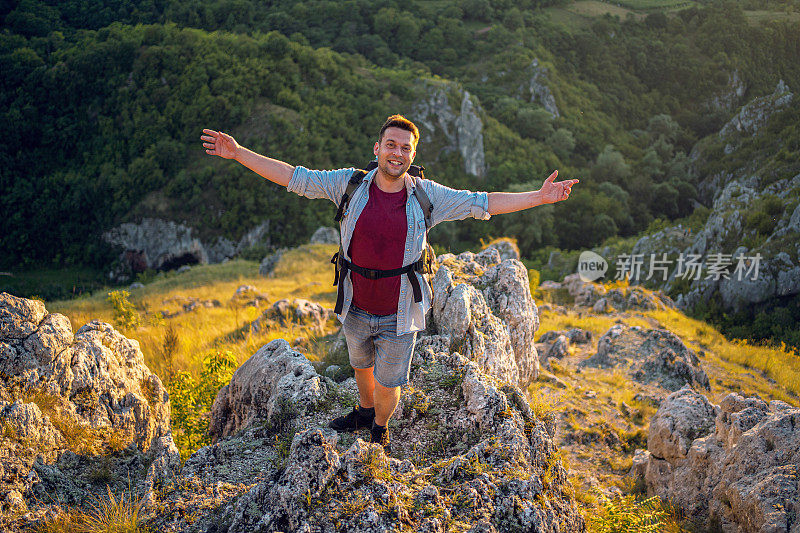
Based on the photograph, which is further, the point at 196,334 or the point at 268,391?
the point at 196,334

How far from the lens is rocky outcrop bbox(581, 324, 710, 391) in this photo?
34.6 feet

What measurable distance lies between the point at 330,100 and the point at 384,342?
58.9m

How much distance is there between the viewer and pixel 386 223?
346 centimetres

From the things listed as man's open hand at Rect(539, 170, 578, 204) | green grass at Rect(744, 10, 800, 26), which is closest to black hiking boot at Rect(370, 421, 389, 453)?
man's open hand at Rect(539, 170, 578, 204)

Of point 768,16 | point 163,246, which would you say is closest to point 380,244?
point 163,246

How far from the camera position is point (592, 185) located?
59.6 meters

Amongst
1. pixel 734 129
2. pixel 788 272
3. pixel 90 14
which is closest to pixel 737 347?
pixel 788 272

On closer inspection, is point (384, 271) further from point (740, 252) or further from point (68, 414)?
point (740, 252)

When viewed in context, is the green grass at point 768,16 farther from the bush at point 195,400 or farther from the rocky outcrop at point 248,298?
the bush at point 195,400

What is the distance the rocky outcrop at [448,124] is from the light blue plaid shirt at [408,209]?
56.4 metres

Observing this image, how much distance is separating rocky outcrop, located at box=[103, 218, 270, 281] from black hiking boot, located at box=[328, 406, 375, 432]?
43889 mm

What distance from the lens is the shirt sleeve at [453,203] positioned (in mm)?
3625

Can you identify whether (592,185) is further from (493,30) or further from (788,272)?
(788,272)

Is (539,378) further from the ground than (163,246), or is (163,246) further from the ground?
(539,378)
